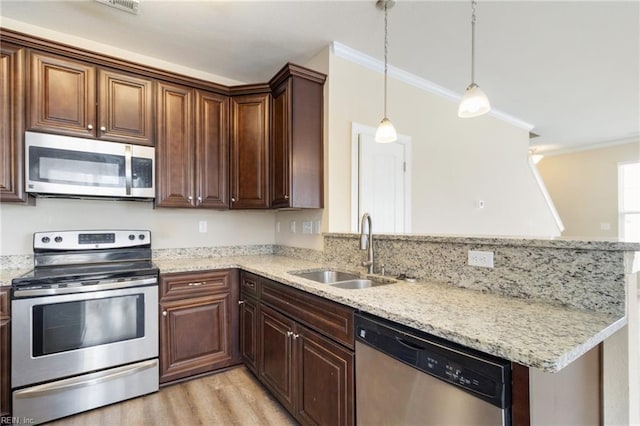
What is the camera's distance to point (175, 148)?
2662mm

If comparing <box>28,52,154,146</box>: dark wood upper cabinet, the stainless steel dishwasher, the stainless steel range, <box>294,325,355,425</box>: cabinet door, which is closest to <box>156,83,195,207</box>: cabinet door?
<box>28,52,154,146</box>: dark wood upper cabinet

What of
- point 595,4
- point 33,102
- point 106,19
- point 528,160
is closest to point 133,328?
point 33,102

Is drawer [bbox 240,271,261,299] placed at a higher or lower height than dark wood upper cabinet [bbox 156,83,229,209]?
lower

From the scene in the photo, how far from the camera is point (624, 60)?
3.09 m

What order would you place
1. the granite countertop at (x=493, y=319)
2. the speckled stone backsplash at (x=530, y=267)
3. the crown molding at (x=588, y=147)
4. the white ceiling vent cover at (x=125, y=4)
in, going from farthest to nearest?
the crown molding at (x=588, y=147)
the white ceiling vent cover at (x=125, y=4)
the speckled stone backsplash at (x=530, y=267)
the granite countertop at (x=493, y=319)

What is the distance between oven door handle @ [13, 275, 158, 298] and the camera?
6.19ft

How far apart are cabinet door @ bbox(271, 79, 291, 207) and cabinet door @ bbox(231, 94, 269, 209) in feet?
0.24

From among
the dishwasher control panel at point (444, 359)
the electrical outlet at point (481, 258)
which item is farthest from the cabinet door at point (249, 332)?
the electrical outlet at point (481, 258)

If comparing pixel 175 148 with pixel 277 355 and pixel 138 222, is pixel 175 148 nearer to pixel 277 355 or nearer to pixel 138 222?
pixel 138 222

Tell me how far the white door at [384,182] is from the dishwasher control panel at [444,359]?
164cm

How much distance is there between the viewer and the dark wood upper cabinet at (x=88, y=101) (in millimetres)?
2160

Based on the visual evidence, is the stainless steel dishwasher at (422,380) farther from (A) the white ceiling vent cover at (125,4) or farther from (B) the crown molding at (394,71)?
(A) the white ceiling vent cover at (125,4)

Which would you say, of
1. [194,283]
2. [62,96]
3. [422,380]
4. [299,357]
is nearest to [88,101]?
[62,96]

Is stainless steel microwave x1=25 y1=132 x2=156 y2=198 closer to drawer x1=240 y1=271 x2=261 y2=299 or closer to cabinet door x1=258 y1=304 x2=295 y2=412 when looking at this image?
drawer x1=240 y1=271 x2=261 y2=299
